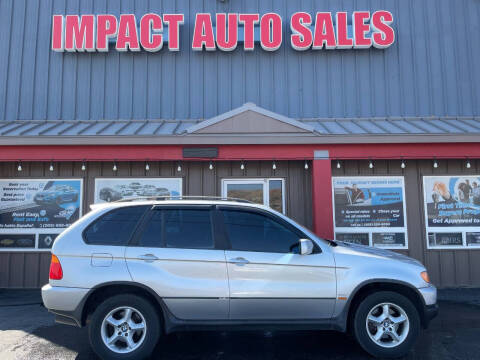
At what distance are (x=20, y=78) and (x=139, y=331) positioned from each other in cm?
841

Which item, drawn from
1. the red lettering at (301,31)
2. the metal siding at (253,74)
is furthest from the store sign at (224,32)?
the metal siding at (253,74)

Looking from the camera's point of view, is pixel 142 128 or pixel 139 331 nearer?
pixel 139 331

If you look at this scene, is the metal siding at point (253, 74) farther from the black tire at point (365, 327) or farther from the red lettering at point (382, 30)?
the black tire at point (365, 327)

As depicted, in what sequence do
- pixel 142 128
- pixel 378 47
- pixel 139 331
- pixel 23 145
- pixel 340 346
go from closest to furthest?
pixel 139 331, pixel 340 346, pixel 23 145, pixel 142 128, pixel 378 47

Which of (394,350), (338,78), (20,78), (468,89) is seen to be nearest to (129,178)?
(20,78)

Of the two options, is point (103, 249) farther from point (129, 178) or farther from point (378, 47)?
point (378, 47)

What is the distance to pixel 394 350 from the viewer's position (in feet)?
14.6

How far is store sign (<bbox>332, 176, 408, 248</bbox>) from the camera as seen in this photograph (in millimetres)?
8758

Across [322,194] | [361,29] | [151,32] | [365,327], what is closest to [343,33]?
[361,29]

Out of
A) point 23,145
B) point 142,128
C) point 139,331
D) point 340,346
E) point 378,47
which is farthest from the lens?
point 378,47

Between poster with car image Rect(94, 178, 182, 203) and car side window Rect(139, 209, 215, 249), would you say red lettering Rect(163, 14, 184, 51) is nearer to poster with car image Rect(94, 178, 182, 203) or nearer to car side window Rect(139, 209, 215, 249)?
poster with car image Rect(94, 178, 182, 203)

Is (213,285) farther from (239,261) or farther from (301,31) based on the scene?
(301,31)

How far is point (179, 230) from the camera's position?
182 inches

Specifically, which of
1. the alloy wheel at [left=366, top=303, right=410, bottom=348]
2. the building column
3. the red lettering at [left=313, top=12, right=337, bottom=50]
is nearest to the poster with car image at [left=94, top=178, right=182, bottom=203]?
the building column
